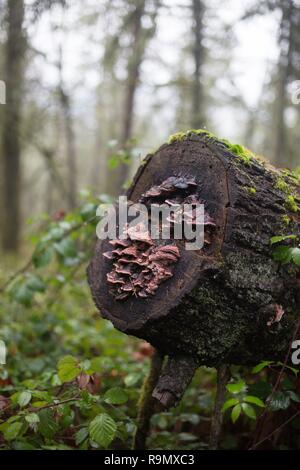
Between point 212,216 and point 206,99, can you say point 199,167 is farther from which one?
point 206,99

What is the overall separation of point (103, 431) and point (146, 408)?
2.57ft

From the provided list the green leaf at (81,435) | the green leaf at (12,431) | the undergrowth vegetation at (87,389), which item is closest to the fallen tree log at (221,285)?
the undergrowth vegetation at (87,389)

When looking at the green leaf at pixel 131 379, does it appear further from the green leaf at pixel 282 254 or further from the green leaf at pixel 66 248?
the green leaf at pixel 282 254

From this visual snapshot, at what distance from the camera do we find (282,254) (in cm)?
235

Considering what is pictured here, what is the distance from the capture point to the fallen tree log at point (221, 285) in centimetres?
225

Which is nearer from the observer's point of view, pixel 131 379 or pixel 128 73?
pixel 131 379

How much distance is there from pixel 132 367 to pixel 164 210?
2003mm

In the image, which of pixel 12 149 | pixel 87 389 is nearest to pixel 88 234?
pixel 87 389

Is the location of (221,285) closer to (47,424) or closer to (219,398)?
(219,398)

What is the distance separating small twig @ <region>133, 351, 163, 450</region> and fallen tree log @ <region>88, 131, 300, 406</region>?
26.6 inches

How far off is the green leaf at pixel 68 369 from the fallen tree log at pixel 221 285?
40 centimetres

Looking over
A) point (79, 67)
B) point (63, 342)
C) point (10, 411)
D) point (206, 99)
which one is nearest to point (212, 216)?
point (10, 411)

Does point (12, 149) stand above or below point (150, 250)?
above

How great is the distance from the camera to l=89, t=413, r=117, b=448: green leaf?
228 centimetres
